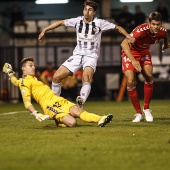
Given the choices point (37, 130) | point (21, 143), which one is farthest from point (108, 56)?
point (21, 143)

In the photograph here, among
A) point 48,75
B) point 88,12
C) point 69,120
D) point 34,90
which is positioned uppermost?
point 88,12

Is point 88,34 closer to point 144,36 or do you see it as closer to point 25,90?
point 144,36

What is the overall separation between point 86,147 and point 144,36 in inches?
161

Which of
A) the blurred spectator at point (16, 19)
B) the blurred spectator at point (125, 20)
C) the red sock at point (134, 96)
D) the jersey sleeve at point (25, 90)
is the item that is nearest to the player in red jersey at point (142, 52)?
the red sock at point (134, 96)

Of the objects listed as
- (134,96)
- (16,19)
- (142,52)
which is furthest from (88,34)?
(16,19)

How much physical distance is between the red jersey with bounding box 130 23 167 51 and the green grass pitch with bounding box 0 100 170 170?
1519mm

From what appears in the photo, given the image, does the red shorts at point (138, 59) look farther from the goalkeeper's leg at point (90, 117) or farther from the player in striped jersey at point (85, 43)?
the goalkeeper's leg at point (90, 117)

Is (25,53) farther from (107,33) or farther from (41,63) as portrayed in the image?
(107,33)

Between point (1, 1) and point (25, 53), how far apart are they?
37.7 feet

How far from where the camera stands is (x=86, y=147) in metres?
7.31

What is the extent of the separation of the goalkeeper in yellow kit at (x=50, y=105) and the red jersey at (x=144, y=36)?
1.95 metres

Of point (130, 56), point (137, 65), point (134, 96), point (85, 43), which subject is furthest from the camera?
point (85, 43)

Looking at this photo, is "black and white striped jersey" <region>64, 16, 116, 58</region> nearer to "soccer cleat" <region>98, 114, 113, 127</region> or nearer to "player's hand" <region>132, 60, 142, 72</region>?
"player's hand" <region>132, 60, 142, 72</region>

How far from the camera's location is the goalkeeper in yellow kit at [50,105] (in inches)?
374
